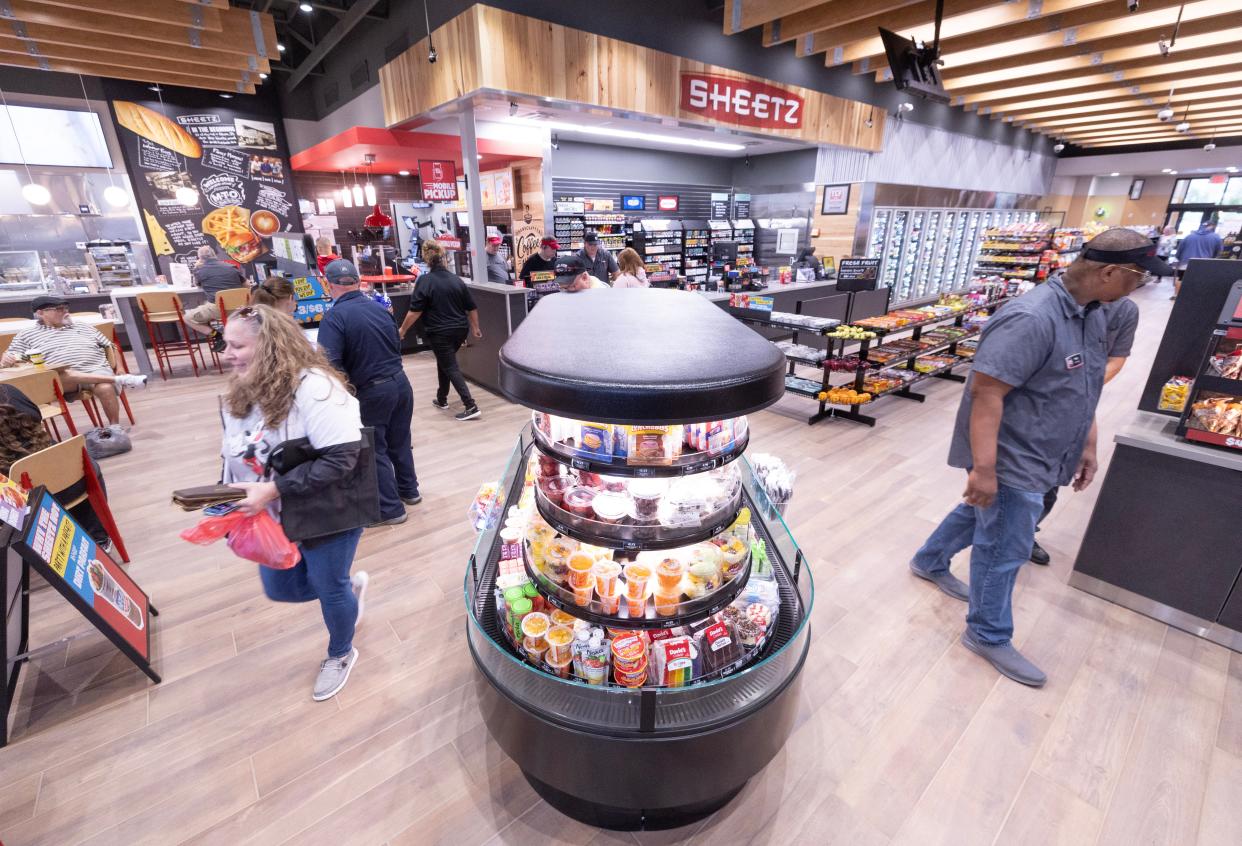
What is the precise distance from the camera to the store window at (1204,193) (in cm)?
1627

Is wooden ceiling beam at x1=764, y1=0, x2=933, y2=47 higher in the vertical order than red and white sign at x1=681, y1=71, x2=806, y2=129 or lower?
higher

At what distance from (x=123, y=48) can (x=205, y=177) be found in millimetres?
4444

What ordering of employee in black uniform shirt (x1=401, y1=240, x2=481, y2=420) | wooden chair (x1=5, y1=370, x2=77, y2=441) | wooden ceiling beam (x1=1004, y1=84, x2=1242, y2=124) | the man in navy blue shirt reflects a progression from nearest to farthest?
the man in navy blue shirt, wooden chair (x1=5, y1=370, x2=77, y2=441), employee in black uniform shirt (x1=401, y1=240, x2=481, y2=420), wooden ceiling beam (x1=1004, y1=84, x2=1242, y2=124)

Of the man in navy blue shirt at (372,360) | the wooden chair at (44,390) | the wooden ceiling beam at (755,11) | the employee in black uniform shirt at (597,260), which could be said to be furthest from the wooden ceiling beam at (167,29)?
the wooden ceiling beam at (755,11)

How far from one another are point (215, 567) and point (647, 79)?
6.32m

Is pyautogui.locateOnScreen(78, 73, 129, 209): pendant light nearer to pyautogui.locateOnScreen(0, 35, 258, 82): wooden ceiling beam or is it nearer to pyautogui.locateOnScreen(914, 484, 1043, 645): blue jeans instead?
pyautogui.locateOnScreen(0, 35, 258, 82): wooden ceiling beam

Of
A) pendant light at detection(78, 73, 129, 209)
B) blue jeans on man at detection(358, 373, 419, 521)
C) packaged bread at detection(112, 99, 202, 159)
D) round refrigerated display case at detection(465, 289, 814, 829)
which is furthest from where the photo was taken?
packaged bread at detection(112, 99, 202, 159)

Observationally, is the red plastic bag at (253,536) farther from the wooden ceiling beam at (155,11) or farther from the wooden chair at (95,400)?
the wooden ceiling beam at (155,11)

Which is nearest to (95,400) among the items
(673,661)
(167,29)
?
(167,29)

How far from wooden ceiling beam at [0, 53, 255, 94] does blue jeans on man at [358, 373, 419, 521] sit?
8.22 m

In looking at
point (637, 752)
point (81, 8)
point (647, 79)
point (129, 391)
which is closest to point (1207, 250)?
point (647, 79)

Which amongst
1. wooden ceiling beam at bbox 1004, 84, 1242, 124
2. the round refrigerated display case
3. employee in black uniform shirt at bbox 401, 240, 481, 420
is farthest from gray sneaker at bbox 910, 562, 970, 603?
wooden ceiling beam at bbox 1004, 84, 1242, 124

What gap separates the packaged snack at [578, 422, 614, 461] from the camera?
141cm

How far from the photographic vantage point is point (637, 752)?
1.49 metres
